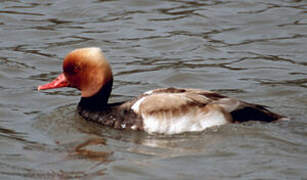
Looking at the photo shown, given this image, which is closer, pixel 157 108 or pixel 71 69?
pixel 157 108

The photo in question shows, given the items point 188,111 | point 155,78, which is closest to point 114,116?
point 188,111

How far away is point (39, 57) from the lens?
1037 cm

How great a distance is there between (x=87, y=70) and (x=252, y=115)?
186 cm

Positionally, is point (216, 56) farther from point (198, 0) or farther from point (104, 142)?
point (104, 142)

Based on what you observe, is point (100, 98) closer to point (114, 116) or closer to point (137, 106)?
point (114, 116)

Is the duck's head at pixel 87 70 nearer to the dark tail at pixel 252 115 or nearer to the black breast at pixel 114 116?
the black breast at pixel 114 116

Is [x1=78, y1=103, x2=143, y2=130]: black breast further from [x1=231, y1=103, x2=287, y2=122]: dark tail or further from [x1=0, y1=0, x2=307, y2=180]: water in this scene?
[x1=231, y1=103, x2=287, y2=122]: dark tail

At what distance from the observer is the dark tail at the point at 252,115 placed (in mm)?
7246

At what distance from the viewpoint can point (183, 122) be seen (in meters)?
7.17

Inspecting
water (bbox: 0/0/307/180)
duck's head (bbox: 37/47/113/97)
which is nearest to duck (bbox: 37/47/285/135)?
duck's head (bbox: 37/47/113/97)

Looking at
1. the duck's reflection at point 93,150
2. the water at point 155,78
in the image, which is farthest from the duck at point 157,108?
the duck's reflection at point 93,150

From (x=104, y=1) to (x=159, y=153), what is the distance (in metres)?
6.84

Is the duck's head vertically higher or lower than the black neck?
higher

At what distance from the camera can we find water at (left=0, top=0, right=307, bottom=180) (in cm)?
629
